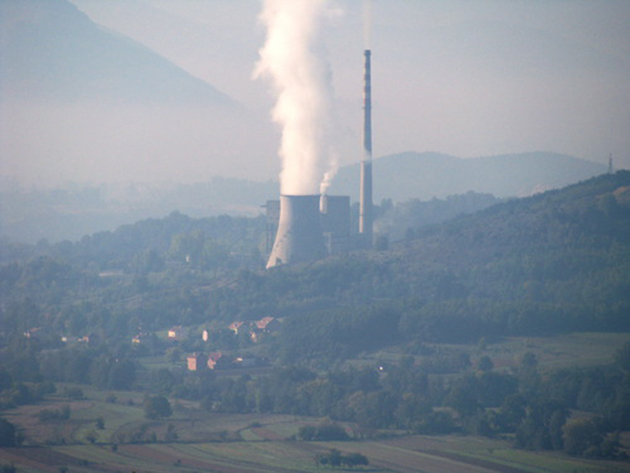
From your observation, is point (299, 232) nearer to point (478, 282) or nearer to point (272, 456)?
point (478, 282)

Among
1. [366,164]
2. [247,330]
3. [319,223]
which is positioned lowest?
[247,330]

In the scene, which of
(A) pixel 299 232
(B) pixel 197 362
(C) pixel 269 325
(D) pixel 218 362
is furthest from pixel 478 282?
(B) pixel 197 362

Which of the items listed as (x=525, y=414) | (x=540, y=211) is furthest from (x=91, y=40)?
(x=525, y=414)

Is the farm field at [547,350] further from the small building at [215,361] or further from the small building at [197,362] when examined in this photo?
the small building at [197,362]

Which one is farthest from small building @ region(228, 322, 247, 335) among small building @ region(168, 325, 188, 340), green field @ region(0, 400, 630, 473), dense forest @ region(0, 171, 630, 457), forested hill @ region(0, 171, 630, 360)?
green field @ region(0, 400, 630, 473)

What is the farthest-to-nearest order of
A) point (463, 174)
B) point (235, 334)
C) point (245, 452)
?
1. point (463, 174)
2. point (235, 334)
3. point (245, 452)

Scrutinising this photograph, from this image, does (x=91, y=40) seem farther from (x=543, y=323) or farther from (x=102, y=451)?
(x=102, y=451)

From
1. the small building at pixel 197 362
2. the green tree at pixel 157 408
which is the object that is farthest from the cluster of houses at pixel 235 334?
the green tree at pixel 157 408
